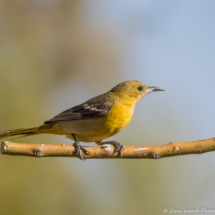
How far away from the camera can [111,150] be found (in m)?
3.27

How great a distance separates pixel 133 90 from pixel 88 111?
915 mm

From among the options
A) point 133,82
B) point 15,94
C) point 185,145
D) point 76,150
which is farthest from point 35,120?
point 185,145

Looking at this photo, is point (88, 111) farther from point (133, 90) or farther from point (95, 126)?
point (133, 90)

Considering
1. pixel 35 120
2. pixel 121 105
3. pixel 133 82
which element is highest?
pixel 133 82

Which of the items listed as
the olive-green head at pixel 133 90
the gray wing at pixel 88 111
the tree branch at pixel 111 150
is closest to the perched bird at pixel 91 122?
the gray wing at pixel 88 111

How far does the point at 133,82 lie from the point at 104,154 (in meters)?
1.93

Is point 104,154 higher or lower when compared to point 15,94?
lower

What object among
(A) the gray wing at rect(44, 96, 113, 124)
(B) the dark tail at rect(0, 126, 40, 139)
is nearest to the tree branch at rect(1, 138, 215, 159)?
(B) the dark tail at rect(0, 126, 40, 139)

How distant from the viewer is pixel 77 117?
420 centimetres

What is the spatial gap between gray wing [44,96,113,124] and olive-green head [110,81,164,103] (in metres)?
0.32

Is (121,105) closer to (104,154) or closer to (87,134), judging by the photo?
(87,134)

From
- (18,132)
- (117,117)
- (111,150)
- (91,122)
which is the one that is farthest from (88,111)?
(111,150)

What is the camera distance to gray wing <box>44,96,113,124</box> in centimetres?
416

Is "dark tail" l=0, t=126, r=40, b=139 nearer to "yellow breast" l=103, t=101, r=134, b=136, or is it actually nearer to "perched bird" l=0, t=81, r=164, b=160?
"perched bird" l=0, t=81, r=164, b=160
